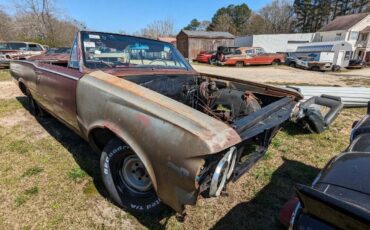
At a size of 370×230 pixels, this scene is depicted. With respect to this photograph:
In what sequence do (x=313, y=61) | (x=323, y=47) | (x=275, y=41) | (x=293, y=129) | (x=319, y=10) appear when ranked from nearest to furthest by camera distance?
(x=293, y=129), (x=313, y=61), (x=323, y=47), (x=275, y=41), (x=319, y=10)

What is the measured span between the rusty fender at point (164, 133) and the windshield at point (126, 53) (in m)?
0.76

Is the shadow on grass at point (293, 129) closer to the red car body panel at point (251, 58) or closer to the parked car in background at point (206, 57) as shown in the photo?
the red car body panel at point (251, 58)

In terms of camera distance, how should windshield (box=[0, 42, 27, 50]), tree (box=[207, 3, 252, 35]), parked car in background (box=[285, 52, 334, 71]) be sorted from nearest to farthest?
windshield (box=[0, 42, 27, 50]), parked car in background (box=[285, 52, 334, 71]), tree (box=[207, 3, 252, 35])

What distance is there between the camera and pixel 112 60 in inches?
123

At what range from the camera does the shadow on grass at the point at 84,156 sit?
7.60ft

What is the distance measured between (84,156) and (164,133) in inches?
81.4

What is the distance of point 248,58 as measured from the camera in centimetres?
2211

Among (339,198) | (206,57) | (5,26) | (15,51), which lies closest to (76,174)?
(339,198)

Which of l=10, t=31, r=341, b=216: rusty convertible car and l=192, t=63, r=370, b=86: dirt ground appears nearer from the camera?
l=10, t=31, r=341, b=216: rusty convertible car

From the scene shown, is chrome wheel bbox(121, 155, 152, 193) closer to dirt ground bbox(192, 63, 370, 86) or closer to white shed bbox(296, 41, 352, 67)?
dirt ground bbox(192, 63, 370, 86)

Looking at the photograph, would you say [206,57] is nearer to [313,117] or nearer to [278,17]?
[313,117]

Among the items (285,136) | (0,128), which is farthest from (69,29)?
(285,136)

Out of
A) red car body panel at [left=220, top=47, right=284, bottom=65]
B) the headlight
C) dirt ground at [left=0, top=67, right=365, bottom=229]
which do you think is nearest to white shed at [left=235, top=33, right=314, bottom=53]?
red car body panel at [left=220, top=47, right=284, bottom=65]

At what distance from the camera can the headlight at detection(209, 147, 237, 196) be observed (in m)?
1.73
